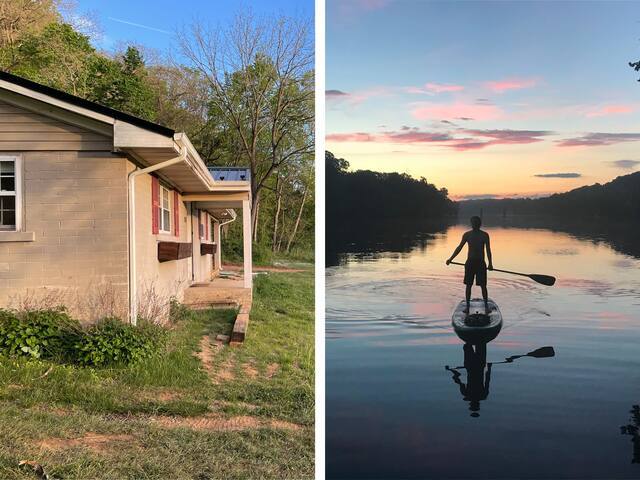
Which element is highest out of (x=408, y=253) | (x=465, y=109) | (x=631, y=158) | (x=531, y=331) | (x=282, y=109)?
(x=282, y=109)

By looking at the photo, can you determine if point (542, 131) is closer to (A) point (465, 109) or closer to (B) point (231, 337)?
(A) point (465, 109)

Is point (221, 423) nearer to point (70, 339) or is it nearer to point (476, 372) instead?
point (70, 339)

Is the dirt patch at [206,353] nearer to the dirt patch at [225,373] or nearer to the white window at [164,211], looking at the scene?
the dirt patch at [225,373]

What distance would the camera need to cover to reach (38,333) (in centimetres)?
569

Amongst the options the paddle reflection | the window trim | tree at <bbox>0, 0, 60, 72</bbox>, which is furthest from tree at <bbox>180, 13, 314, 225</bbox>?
the paddle reflection

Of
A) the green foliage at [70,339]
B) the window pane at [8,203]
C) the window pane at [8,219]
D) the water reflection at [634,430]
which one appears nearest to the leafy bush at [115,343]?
the green foliage at [70,339]

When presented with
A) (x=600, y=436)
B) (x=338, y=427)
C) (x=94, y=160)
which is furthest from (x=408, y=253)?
(x=94, y=160)

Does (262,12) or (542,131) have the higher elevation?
(262,12)

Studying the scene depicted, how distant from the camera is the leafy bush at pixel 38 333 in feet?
18.2

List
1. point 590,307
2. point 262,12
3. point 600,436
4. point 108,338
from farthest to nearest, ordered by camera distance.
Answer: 1. point 262,12
2. point 108,338
3. point 590,307
4. point 600,436

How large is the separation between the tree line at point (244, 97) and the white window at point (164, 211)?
8.50 m

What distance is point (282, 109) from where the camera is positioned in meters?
22.3

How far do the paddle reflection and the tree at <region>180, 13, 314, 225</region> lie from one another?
1716 centimetres

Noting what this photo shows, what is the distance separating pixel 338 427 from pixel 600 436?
4.63 feet
